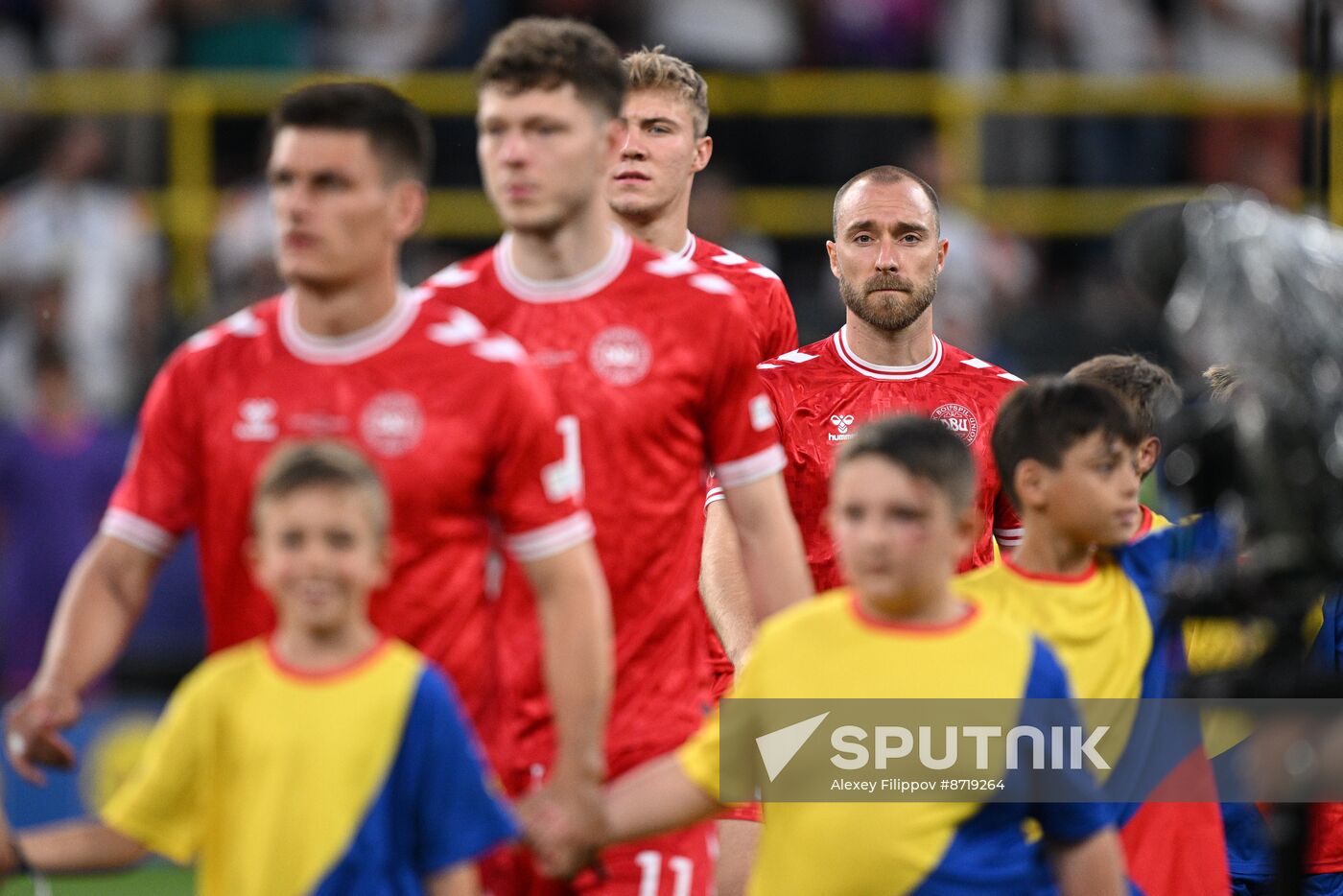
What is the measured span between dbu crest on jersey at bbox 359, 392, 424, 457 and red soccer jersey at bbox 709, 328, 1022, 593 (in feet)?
7.23

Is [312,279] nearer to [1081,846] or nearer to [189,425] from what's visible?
[189,425]

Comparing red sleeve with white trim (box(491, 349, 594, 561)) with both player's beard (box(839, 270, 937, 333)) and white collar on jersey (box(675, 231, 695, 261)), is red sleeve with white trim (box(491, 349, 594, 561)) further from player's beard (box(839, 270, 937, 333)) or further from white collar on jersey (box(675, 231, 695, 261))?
white collar on jersey (box(675, 231, 695, 261))

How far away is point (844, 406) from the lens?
21.7ft

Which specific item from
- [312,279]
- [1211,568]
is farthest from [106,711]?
[1211,568]

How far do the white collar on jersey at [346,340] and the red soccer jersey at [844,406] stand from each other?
2142 millimetres

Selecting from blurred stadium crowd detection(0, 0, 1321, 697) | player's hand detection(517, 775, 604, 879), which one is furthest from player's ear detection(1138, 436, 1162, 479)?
blurred stadium crowd detection(0, 0, 1321, 697)

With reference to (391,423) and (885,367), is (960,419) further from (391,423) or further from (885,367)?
(391,423)

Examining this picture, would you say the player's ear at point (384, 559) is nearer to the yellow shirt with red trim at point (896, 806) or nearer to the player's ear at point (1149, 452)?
the yellow shirt with red trim at point (896, 806)

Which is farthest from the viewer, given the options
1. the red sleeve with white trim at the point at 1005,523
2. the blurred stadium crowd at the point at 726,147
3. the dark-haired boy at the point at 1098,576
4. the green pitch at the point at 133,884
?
the blurred stadium crowd at the point at 726,147

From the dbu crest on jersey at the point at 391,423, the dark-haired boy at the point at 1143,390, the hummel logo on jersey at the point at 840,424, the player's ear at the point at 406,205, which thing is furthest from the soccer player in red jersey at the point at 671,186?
the dbu crest on jersey at the point at 391,423

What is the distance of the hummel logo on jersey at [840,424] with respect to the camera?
258 inches

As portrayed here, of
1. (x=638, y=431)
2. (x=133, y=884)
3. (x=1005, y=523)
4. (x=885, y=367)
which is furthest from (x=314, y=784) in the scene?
(x=133, y=884)

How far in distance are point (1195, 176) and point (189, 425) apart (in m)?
9.84

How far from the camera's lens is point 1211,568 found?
170 inches
